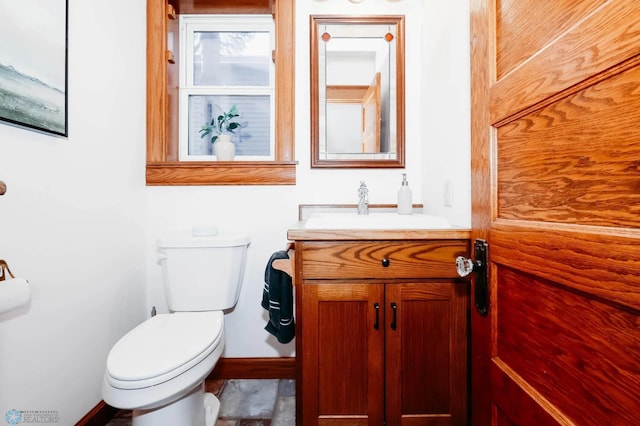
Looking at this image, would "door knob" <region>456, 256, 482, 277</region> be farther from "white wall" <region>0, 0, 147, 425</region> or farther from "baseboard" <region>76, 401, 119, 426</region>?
"baseboard" <region>76, 401, 119, 426</region>

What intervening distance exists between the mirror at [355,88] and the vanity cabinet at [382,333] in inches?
28.6

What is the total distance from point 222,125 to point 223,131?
0.11 ft

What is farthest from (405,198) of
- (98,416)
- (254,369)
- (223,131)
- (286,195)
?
(98,416)

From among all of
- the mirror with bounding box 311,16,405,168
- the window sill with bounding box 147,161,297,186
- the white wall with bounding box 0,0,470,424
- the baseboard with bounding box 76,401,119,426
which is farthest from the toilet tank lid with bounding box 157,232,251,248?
the baseboard with bounding box 76,401,119,426

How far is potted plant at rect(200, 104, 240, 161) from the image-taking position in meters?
1.73

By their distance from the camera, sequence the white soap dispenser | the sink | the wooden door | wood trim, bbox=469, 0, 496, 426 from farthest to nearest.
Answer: the white soap dispenser → the sink → wood trim, bbox=469, 0, 496, 426 → the wooden door

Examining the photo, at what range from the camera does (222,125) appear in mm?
1821

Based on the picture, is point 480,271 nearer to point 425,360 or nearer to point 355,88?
point 425,360

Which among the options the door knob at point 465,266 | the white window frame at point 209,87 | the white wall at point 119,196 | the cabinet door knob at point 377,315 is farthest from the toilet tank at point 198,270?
the door knob at point 465,266

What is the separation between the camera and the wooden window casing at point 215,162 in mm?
1681

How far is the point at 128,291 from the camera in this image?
154 cm

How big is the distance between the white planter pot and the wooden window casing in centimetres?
6

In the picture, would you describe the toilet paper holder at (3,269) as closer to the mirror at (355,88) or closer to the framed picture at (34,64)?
the framed picture at (34,64)

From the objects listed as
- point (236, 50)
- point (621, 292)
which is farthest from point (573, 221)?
point (236, 50)
